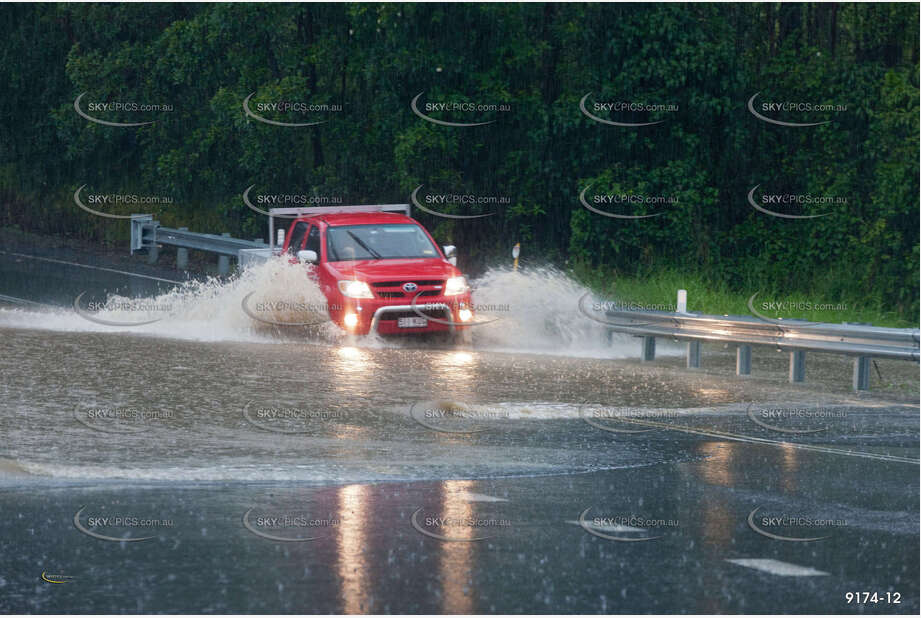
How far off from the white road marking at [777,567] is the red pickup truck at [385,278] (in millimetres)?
11471

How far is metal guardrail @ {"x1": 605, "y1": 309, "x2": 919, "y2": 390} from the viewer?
16234mm

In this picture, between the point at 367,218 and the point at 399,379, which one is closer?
the point at 399,379

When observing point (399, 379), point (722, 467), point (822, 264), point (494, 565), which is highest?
point (494, 565)

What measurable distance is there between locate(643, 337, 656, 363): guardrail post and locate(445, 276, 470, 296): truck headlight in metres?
2.49

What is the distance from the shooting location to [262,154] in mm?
32156

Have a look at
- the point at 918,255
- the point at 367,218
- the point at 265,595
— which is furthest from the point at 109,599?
the point at 918,255

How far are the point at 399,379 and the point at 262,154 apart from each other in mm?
16243

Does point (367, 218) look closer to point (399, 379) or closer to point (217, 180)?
point (399, 379)

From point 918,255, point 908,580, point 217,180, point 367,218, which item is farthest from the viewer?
point 217,180
